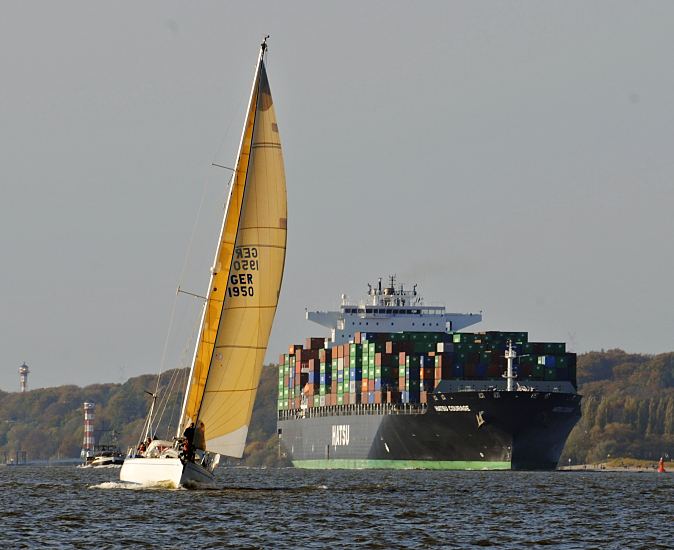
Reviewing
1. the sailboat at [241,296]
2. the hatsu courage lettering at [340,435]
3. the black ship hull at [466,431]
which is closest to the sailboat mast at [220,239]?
the sailboat at [241,296]

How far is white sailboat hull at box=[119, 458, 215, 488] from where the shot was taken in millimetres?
50281

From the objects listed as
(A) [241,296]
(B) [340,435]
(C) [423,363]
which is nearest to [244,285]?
(A) [241,296]

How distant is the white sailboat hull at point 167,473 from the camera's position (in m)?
50.3

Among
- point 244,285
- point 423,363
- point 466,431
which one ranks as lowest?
point 244,285

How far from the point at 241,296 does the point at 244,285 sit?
0.35m

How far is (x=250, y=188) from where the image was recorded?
50.5 metres

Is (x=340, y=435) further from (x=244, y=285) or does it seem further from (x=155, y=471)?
(x=244, y=285)

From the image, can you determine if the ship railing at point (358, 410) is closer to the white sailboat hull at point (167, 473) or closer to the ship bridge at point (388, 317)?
the ship bridge at point (388, 317)

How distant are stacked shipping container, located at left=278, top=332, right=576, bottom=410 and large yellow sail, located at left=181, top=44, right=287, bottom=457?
185 ft

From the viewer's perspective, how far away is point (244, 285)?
5081 centimetres

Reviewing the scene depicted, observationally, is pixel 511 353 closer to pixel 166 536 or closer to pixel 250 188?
pixel 250 188

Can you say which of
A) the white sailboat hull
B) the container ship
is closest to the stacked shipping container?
the container ship

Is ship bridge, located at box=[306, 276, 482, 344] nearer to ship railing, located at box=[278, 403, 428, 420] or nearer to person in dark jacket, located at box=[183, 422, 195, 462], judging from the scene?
ship railing, located at box=[278, 403, 428, 420]

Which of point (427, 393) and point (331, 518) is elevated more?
point (427, 393)
